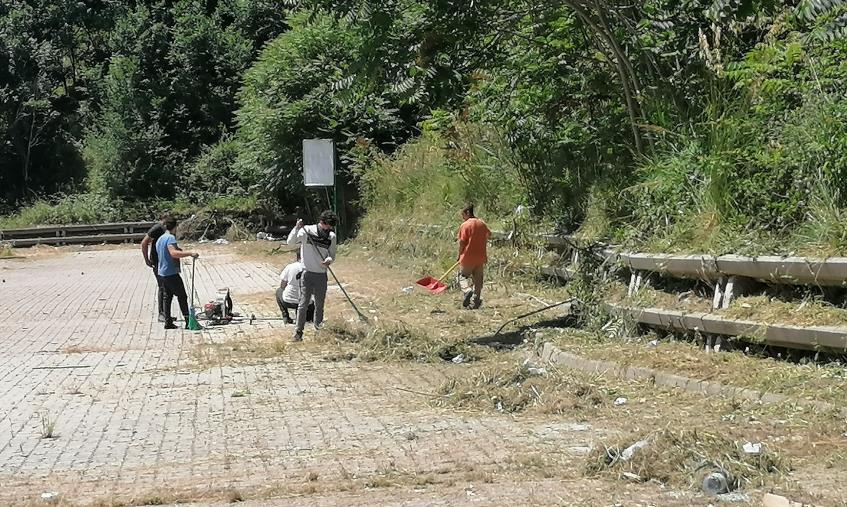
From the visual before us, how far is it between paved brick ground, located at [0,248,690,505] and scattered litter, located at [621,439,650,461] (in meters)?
0.32

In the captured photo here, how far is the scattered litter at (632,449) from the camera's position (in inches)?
225

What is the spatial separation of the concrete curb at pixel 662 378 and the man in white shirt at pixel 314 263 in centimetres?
323

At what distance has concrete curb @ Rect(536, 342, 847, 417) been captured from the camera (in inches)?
277

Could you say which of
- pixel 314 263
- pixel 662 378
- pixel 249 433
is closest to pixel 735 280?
pixel 662 378

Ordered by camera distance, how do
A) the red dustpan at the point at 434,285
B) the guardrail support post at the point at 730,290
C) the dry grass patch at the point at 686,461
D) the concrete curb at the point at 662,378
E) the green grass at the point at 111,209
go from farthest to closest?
the green grass at the point at 111,209 → the red dustpan at the point at 434,285 → the guardrail support post at the point at 730,290 → the concrete curb at the point at 662,378 → the dry grass patch at the point at 686,461

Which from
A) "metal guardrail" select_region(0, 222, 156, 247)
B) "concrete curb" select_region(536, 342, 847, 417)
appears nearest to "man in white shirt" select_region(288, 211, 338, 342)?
"concrete curb" select_region(536, 342, 847, 417)

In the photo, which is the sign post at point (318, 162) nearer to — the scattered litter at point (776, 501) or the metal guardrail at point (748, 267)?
the metal guardrail at point (748, 267)

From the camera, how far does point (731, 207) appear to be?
956 centimetres

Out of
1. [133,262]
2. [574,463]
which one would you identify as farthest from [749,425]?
[133,262]

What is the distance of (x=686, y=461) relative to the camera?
221 inches

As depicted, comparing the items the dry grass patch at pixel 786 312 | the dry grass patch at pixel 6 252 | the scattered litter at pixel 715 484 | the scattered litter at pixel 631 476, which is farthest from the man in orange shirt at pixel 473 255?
the dry grass patch at pixel 6 252

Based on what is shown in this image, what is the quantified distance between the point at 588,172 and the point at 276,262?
1395 centimetres

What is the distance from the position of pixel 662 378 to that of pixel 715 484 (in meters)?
2.92

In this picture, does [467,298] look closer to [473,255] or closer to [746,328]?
[473,255]
